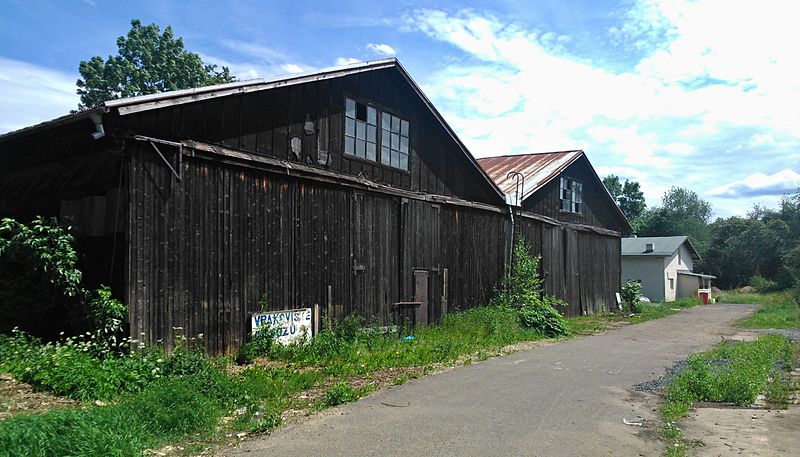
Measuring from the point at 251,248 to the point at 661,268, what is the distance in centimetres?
3941

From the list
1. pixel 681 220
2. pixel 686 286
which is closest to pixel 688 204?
pixel 681 220

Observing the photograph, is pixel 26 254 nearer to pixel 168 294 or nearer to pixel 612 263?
pixel 168 294

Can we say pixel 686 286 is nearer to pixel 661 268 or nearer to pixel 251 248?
pixel 661 268

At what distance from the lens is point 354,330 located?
13164mm

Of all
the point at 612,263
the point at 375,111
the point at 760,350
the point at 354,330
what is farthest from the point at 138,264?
the point at 612,263

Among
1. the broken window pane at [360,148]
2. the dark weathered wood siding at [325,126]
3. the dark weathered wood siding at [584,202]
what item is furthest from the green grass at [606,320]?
the broken window pane at [360,148]

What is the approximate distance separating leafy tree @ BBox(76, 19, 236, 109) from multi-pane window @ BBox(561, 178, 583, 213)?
24.5 meters

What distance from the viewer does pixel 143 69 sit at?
122 feet

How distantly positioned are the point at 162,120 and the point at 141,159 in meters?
0.81

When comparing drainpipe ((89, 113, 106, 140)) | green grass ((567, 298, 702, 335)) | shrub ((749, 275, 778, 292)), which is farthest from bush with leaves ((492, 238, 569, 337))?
shrub ((749, 275, 778, 292))

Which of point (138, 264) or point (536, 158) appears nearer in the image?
point (138, 264)

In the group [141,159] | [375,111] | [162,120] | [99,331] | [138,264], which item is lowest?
[99,331]

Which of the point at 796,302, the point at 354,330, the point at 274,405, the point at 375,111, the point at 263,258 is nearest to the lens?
the point at 274,405

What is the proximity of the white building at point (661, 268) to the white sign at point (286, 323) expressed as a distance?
3763cm
